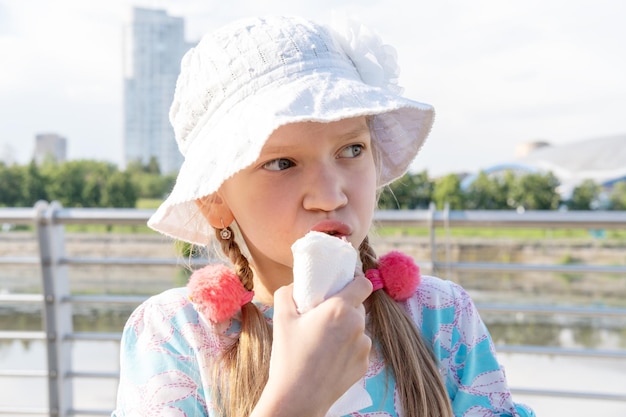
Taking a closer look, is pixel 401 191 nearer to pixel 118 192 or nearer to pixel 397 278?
pixel 397 278

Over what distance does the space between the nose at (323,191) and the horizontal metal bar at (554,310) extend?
177 centimetres

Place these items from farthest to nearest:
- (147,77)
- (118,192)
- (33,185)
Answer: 1. (147,77)
2. (33,185)
3. (118,192)

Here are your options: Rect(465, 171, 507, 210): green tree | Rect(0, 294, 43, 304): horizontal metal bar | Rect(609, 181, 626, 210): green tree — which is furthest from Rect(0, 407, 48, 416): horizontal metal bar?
Rect(609, 181, 626, 210): green tree

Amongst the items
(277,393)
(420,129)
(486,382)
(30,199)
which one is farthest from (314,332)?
(30,199)

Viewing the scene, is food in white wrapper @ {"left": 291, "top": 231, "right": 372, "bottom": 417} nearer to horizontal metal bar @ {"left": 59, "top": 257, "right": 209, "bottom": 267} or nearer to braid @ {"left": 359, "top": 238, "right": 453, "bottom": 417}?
braid @ {"left": 359, "top": 238, "right": 453, "bottom": 417}

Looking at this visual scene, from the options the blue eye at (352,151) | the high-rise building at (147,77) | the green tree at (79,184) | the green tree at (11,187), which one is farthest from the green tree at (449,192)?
the blue eye at (352,151)

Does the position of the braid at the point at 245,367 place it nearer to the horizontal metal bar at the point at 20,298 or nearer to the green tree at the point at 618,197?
the horizontal metal bar at the point at 20,298

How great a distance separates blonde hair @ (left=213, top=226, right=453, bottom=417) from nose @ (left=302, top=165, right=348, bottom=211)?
0.19 metres

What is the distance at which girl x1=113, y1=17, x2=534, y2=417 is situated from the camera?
0.88 metres

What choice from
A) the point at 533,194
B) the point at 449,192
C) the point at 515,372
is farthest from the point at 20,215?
the point at 533,194

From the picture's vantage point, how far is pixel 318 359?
2.36 ft

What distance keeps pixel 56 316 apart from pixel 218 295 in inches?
81.1

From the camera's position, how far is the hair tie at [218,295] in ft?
3.17

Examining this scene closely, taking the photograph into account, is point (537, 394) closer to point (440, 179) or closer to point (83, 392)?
point (83, 392)
